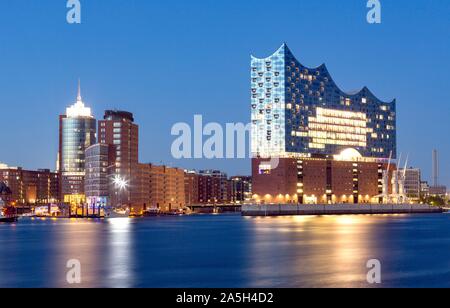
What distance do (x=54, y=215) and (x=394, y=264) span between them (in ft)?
506

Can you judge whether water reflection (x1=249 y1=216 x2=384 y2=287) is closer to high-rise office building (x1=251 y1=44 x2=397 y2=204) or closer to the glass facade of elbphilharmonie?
high-rise office building (x1=251 y1=44 x2=397 y2=204)

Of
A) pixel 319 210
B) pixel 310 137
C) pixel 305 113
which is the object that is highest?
pixel 305 113

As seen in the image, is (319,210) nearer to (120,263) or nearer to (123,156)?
(123,156)

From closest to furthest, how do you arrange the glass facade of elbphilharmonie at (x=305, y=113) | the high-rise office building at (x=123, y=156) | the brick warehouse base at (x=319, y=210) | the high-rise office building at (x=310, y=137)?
the brick warehouse base at (x=319, y=210)
the high-rise office building at (x=310, y=137)
the glass facade of elbphilharmonie at (x=305, y=113)
the high-rise office building at (x=123, y=156)

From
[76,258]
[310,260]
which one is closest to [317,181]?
[310,260]

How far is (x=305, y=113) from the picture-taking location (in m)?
158

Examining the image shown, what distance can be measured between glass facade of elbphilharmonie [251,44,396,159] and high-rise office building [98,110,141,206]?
1908 inches

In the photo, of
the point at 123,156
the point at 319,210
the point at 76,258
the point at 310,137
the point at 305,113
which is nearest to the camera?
the point at 76,258

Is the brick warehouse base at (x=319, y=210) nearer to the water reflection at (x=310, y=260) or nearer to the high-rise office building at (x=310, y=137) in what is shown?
the high-rise office building at (x=310, y=137)

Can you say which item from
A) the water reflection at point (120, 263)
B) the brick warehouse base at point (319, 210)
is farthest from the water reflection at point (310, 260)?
the brick warehouse base at point (319, 210)

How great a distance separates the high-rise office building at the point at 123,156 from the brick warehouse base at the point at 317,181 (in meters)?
47.7

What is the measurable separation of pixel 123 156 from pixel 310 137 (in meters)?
54.8

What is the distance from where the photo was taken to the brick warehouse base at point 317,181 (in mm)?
150625
